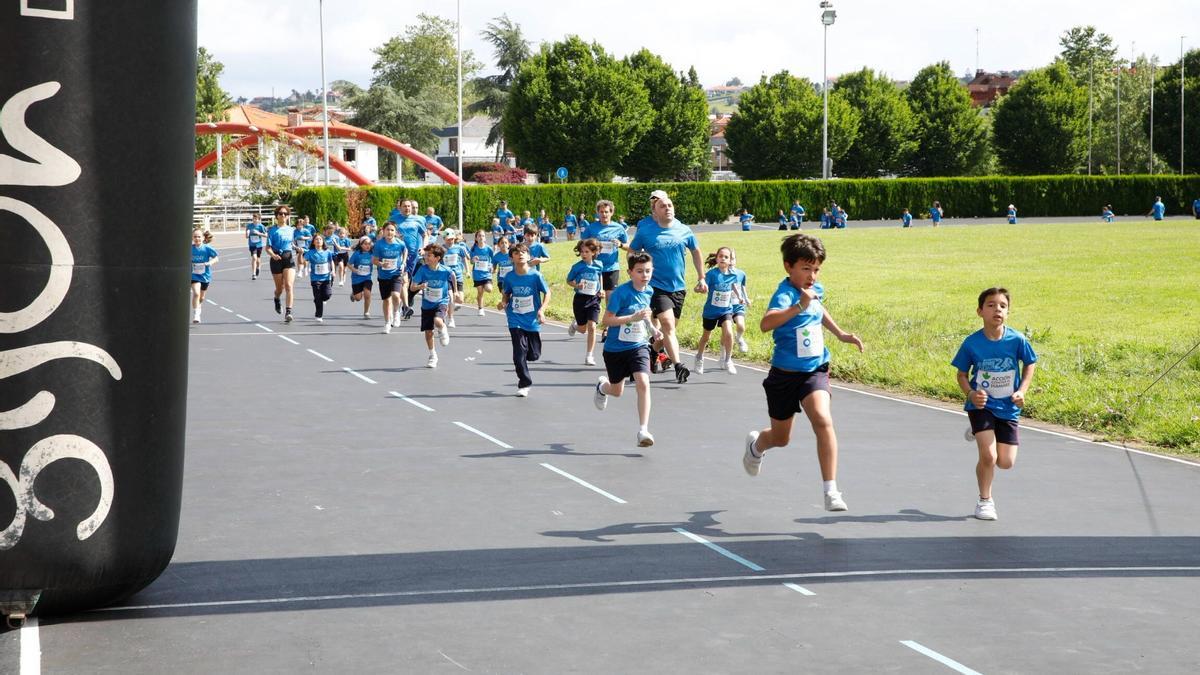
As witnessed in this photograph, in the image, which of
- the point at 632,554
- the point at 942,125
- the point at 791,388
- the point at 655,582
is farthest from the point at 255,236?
the point at 942,125

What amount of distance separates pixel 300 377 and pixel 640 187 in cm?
5841

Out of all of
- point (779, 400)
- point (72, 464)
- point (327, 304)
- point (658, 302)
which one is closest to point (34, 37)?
point (72, 464)

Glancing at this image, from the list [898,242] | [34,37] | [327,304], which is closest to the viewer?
[34,37]

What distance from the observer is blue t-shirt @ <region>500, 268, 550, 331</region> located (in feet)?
47.1

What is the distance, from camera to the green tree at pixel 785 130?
90.9 m

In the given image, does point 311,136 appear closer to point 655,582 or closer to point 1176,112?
point 1176,112

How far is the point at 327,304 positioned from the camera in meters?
27.8

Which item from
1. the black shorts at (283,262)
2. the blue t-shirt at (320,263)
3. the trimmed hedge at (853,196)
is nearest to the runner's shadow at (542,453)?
the black shorts at (283,262)

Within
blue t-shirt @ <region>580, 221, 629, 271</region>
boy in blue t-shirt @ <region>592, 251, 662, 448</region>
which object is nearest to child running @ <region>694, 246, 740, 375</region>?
blue t-shirt @ <region>580, 221, 629, 271</region>

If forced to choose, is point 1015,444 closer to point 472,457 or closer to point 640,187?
point 472,457

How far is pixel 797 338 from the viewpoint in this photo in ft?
27.6

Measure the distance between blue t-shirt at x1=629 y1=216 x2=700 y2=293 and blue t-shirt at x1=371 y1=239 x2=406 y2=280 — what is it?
7.16 metres

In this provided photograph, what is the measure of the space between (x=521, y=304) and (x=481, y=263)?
33.6ft

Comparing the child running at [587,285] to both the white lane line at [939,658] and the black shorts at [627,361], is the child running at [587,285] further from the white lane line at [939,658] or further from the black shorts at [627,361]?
the white lane line at [939,658]
